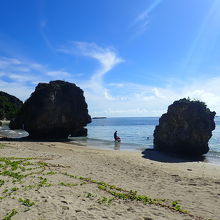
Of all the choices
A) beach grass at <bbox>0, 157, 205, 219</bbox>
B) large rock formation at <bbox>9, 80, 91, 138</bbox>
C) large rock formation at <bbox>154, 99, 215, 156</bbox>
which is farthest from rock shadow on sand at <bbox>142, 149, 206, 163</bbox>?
large rock formation at <bbox>9, 80, 91, 138</bbox>

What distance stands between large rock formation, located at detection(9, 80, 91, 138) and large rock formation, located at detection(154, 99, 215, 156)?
57.6 ft

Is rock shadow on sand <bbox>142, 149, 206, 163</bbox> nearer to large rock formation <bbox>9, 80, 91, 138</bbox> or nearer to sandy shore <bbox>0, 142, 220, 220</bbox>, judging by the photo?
sandy shore <bbox>0, 142, 220, 220</bbox>

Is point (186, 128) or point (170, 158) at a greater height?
point (186, 128)

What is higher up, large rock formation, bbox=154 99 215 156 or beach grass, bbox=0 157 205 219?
large rock formation, bbox=154 99 215 156

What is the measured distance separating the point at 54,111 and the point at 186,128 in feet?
71.5

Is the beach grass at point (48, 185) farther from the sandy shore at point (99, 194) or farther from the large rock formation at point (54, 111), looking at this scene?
the large rock formation at point (54, 111)

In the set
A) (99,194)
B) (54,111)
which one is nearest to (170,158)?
(99,194)

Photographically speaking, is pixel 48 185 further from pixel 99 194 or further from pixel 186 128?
pixel 186 128

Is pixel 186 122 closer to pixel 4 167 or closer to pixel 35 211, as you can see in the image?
pixel 4 167

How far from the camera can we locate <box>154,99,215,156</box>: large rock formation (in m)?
34.2

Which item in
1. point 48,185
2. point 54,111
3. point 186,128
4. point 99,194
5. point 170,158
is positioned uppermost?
point 54,111

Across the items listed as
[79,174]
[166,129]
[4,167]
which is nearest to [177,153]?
[166,129]

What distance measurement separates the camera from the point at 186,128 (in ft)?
115

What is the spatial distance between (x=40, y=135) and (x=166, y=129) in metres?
21.5
